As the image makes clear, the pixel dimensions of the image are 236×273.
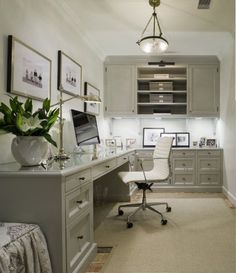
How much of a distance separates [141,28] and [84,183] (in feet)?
8.17

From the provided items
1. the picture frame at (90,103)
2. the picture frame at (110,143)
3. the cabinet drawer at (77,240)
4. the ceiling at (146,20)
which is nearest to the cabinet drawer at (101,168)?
the cabinet drawer at (77,240)

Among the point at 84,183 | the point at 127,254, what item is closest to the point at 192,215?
the point at 127,254

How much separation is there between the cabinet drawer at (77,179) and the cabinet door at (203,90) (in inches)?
136

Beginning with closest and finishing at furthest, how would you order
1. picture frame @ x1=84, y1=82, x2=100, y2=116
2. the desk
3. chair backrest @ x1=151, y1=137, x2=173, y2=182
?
1. the desk
2. chair backrest @ x1=151, y1=137, x2=173, y2=182
3. picture frame @ x1=84, y1=82, x2=100, y2=116

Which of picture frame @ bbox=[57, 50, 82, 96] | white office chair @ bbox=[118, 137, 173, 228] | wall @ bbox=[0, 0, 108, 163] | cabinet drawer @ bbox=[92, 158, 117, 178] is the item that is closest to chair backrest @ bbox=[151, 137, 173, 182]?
white office chair @ bbox=[118, 137, 173, 228]

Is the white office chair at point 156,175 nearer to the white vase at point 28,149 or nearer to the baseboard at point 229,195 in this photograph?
the baseboard at point 229,195

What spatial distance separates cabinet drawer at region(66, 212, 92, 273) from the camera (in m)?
1.71

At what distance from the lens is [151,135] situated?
5395 mm

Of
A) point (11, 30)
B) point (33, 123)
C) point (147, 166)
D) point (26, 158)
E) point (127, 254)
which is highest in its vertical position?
point (11, 30)

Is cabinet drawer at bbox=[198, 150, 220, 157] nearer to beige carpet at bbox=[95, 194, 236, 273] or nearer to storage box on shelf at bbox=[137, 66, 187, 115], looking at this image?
storage box on shelf at bbox=[137, 66, 187, 115]

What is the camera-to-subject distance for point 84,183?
6.54 ft

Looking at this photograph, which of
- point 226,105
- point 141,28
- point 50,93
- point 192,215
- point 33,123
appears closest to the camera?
point 33,123

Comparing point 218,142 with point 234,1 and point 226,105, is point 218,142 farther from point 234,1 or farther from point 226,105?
point 234,1

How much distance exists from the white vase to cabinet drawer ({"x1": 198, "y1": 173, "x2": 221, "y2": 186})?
12.0ft
